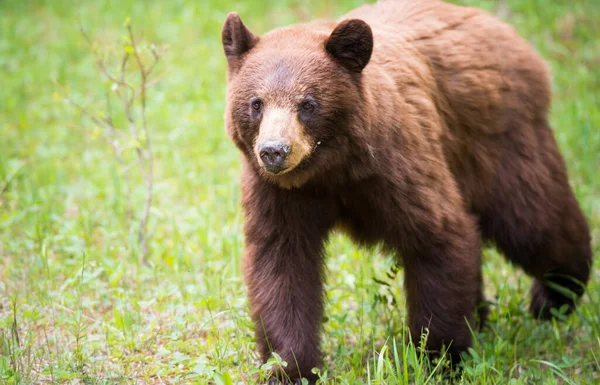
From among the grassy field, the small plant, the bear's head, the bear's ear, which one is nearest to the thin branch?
the grassy field

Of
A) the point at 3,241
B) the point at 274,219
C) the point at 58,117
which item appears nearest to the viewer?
the point at 274,219

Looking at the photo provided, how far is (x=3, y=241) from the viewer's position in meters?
6.23

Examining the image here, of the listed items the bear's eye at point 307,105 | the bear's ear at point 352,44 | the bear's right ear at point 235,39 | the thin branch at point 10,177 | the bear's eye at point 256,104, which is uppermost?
the bear's right ear at point 235,39

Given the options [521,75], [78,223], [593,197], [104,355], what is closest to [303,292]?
[104,355]

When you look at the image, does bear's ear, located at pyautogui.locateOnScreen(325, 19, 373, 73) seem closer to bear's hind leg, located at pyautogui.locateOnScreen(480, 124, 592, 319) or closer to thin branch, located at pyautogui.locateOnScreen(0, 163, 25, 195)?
bear's hind leg, located at pyautogui.locateOnScreen(480, 124, 592, 319)

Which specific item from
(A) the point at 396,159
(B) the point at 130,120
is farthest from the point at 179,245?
(A) the point at 396,159

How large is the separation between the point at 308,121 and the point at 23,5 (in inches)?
376

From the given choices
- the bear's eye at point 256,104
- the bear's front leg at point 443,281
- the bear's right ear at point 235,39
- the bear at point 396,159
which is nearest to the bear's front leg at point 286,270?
the bear at point 396,159

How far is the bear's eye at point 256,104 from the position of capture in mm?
4109

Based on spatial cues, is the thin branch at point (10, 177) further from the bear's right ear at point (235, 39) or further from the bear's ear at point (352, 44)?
the bear's ear at point (352, 44)

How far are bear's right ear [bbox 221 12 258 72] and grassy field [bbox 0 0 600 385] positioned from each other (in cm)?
159

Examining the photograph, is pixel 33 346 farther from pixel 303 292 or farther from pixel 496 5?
pixel 496 5

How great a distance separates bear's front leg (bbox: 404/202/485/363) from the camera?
4.49 m

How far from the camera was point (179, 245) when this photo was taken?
637cm
